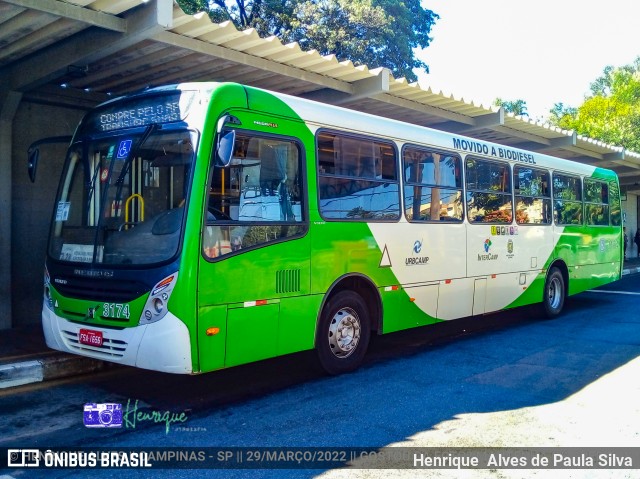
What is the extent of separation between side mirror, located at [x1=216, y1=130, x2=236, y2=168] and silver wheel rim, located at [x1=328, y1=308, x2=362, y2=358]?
238 cm

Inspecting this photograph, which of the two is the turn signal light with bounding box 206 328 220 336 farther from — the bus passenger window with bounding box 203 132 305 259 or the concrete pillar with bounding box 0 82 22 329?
the concrete pillar with bounding box 0 82 22 329

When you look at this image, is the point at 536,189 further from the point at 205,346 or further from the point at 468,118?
the point at 205,346

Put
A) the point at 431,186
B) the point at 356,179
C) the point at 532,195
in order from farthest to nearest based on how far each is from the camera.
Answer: the point at 532,195 → the point at 431,186 → the point at 356,179

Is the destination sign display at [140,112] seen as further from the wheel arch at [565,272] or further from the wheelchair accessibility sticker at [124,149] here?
the wheel arch at [565,272]

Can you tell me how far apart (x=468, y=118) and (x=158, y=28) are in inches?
314

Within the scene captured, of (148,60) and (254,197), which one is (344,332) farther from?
(148,60)

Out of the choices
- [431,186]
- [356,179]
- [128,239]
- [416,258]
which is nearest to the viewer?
[128,239]

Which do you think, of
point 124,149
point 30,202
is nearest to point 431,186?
point 124,149

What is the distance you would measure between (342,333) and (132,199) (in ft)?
9.16

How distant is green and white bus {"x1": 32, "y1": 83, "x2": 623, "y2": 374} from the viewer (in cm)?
515

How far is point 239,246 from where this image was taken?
217 inches

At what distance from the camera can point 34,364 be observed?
21.1 ft

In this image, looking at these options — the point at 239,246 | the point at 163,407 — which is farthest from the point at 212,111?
the point at 163,407

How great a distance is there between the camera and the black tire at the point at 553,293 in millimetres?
10898
